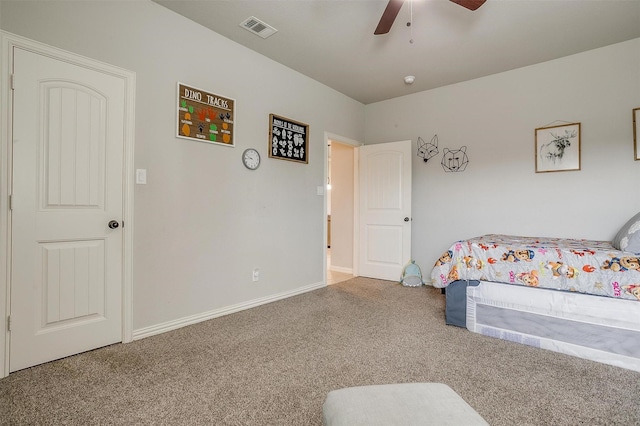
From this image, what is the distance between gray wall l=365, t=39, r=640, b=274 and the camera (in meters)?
3.04

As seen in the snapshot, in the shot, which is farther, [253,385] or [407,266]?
[407,266]

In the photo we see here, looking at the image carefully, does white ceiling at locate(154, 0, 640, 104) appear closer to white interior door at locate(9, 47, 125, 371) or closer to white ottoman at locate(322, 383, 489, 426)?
white interior door at locate(9, 47, 125, 371)

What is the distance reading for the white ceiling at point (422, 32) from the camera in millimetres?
2477

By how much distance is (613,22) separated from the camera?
267 cm

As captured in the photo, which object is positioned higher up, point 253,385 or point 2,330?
point 2,330

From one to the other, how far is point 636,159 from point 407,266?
254 centimetres

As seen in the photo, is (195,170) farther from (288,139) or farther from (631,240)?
(631,240)

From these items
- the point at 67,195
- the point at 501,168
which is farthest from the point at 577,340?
the point at 67,195

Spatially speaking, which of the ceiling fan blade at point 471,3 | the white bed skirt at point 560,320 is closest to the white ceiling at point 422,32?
the ceiling fan blade at point 471,3

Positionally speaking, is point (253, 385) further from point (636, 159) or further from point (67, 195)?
point (636, 159)

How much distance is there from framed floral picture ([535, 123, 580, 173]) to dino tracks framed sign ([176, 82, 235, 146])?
3.32 metres

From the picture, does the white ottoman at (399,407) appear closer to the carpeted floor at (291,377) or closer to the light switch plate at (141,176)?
the carpeted floor at (291,377)

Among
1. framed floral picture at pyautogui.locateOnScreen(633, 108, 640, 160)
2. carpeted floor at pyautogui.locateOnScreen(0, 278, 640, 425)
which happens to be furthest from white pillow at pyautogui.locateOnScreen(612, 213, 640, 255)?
framed floral picture at pyautogui.locateOnScreen(633, 108, 640, 160)

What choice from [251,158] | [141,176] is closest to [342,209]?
[251,158]
